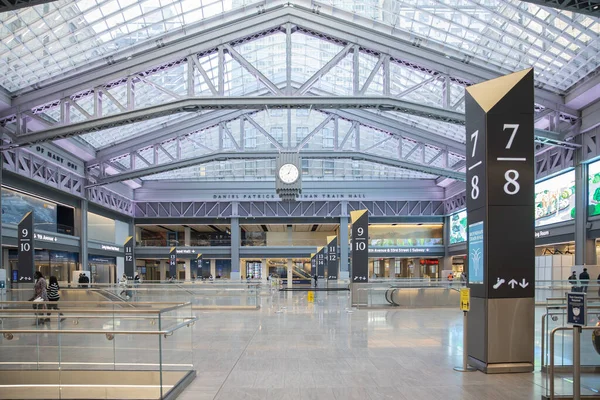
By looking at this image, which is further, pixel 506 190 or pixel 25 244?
pixel 25 244

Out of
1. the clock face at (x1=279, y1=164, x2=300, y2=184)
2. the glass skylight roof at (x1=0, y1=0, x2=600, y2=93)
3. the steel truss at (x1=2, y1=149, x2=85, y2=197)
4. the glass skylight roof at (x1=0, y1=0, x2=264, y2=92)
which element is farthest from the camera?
the clock face at (x1=279, y1=164, x2=300, y2=184)

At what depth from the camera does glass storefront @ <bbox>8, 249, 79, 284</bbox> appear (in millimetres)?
36062

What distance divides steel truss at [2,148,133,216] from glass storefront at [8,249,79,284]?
4.49 meters

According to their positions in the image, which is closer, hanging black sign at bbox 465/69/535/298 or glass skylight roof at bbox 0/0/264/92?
hanging black sign at bbox 465/69/535/298

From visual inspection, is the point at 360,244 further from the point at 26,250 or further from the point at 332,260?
the point at 332,260

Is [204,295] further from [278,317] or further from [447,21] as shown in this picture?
[447,21]

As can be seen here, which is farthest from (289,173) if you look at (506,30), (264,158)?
(506,30)

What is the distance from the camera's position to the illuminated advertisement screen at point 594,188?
27.6 meters

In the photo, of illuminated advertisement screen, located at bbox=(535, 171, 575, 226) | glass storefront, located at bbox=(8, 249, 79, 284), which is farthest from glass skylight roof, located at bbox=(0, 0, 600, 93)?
glass storefront, located at bbox=(8, 249, 79, 284)

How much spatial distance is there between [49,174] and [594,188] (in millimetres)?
33018

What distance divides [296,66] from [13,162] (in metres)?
18.6

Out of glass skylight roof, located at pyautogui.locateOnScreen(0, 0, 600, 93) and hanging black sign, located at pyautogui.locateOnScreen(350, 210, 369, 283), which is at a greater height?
glass skylight roof, located at pyautogui.locateOnScreen(0, 0, 600, 93)

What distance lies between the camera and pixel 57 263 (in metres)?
37.9

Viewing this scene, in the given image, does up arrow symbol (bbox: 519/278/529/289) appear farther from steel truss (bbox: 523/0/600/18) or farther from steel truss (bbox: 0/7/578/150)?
steel truss (bbox: 0/7/578/150)
